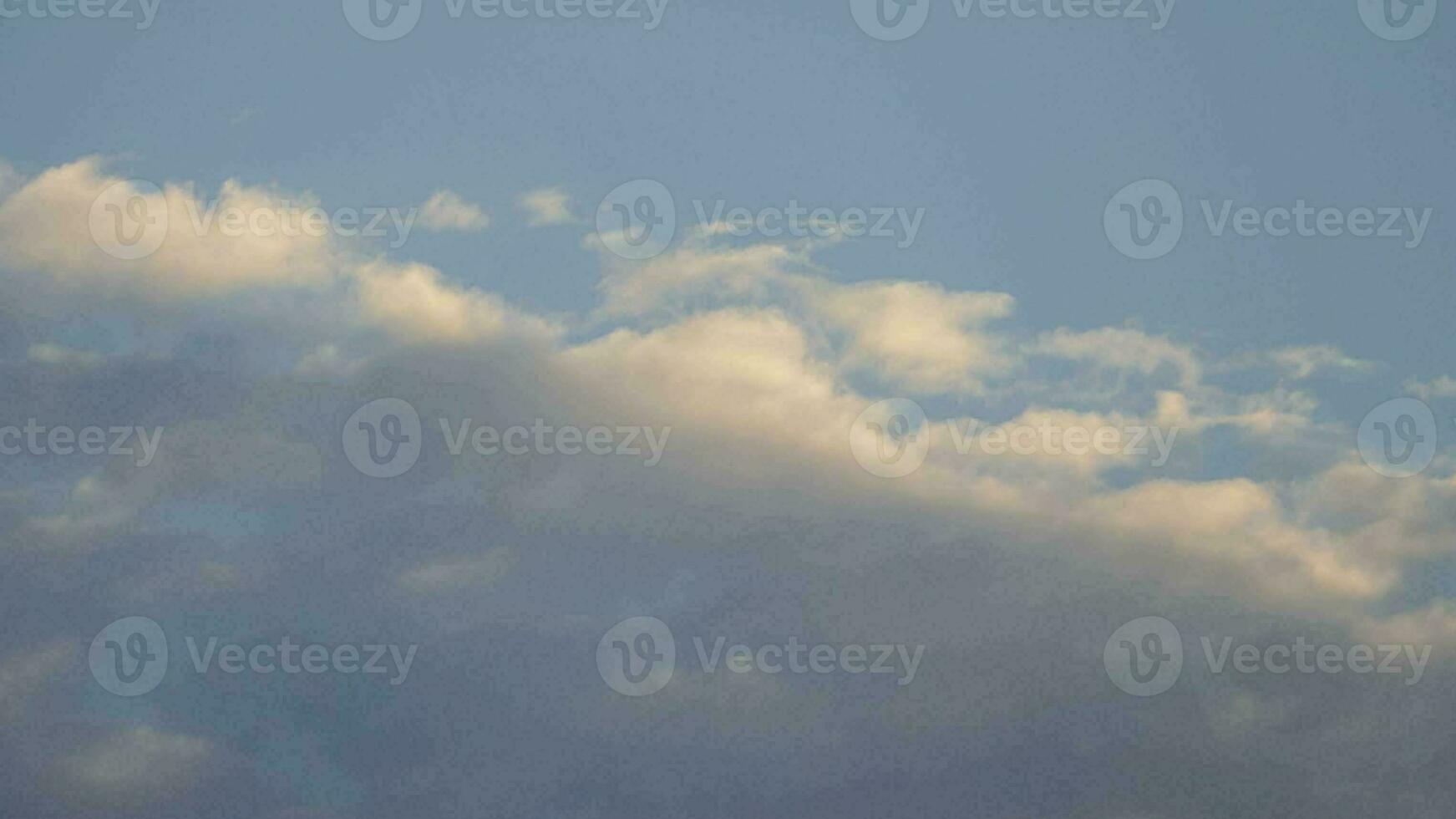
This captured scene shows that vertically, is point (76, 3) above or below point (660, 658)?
above

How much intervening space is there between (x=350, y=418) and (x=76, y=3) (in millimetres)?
19102

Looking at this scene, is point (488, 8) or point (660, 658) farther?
point (660, 658)

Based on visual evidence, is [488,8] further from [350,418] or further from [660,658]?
[660,658]

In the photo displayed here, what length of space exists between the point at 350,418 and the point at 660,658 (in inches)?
691

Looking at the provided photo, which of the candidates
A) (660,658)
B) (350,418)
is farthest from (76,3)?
(660,658)

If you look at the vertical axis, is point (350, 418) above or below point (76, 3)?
below

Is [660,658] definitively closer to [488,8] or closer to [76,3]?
[488,8]

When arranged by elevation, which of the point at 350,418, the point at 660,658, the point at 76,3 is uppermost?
the point at 76,3

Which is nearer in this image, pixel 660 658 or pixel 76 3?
pixel 76 3

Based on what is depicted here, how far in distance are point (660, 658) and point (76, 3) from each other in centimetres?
3572

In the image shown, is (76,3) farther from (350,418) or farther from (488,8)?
(350,418)

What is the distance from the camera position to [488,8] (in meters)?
34.0

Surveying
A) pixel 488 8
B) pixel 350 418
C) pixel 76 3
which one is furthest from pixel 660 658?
pixel 76 3

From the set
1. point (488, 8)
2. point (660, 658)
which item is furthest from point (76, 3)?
point (660, 658)
